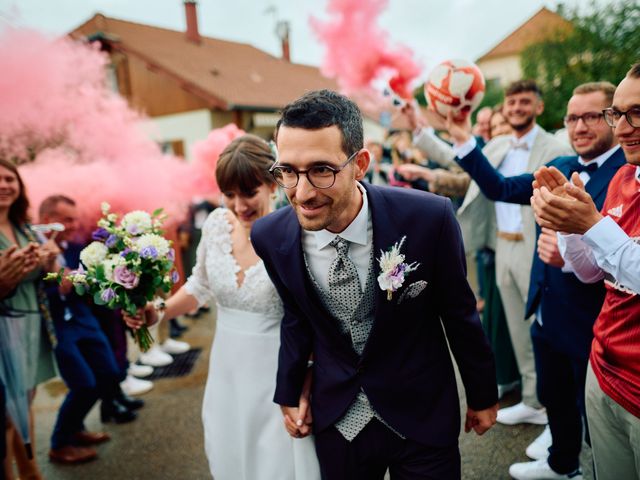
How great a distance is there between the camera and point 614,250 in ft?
5.68

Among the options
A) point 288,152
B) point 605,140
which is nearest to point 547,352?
point 605,140

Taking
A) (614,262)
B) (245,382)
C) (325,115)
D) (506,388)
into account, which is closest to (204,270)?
(245,382)

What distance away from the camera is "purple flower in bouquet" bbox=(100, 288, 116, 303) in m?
2.39

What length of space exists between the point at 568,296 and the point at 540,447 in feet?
4.62

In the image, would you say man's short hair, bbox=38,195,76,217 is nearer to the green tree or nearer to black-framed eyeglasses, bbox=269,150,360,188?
black-framed eyeglasses, bbox=269,150,360,188

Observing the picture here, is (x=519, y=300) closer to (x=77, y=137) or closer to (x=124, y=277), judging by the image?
(x=124, y=277)

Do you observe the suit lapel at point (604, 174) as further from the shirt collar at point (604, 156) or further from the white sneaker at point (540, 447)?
the white sneaker at point (540, 447)

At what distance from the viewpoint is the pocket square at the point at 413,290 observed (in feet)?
6.21

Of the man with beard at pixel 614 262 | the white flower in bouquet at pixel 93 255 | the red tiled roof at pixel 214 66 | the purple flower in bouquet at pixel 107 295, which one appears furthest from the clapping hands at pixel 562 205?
the red tiled roof at pixel 214 66

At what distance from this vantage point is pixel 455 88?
3568mm

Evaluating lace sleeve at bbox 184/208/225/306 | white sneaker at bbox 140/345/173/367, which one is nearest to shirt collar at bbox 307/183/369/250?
lace sleeve at bbox 184/208/225/306

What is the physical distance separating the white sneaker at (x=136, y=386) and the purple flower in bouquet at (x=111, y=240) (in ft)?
10.2

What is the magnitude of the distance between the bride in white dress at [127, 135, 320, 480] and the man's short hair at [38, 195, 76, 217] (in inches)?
76.4

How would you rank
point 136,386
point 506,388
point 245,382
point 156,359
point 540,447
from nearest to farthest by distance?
point 245,382, point 540,447, point 506,388, point 136,386, point 156,359
